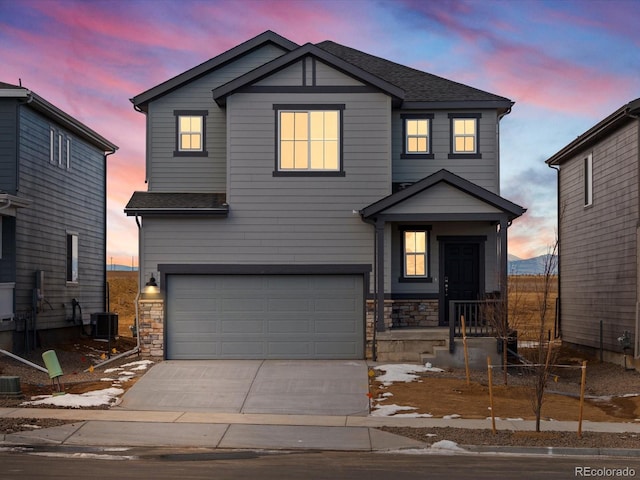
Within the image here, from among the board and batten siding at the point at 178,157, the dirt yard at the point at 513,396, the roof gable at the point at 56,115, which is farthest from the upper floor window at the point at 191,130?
the dirt yard at the point at 513,396

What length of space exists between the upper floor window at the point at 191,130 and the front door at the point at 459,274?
7365mm

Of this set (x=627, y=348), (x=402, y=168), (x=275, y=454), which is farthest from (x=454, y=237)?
(x=275, y=454)

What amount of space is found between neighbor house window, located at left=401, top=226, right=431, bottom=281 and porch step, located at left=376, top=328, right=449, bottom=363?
2135 millimetres

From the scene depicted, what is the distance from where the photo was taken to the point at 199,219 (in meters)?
22.1

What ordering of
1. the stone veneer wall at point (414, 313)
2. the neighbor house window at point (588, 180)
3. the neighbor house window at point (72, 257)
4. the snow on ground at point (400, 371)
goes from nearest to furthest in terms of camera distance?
the snow on ground at point (400, 371) → the stone veneer wall at point (414, 313) → the neighbor house window at point (588, 180) → the neighbor house window at point (72, 257)

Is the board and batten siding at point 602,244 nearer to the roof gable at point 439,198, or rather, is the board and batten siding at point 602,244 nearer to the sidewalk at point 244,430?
the roof gable at point 439,198

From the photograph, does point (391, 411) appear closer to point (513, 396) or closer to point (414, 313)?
point (513, 396)

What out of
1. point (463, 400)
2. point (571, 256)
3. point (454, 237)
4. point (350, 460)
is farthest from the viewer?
point (571, 256)

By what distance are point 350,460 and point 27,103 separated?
54.2 feet

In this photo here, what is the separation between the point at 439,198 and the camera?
21.3 m

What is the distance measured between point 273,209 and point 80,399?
7.71 metres

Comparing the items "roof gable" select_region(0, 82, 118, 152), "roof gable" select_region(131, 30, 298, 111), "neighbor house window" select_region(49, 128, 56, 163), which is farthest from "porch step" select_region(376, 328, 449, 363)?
"neighbor house window" select_region(49, 128, 56, 163)

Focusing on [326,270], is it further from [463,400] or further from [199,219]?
[463,400]

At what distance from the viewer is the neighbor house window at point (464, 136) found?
23625 millimetres
